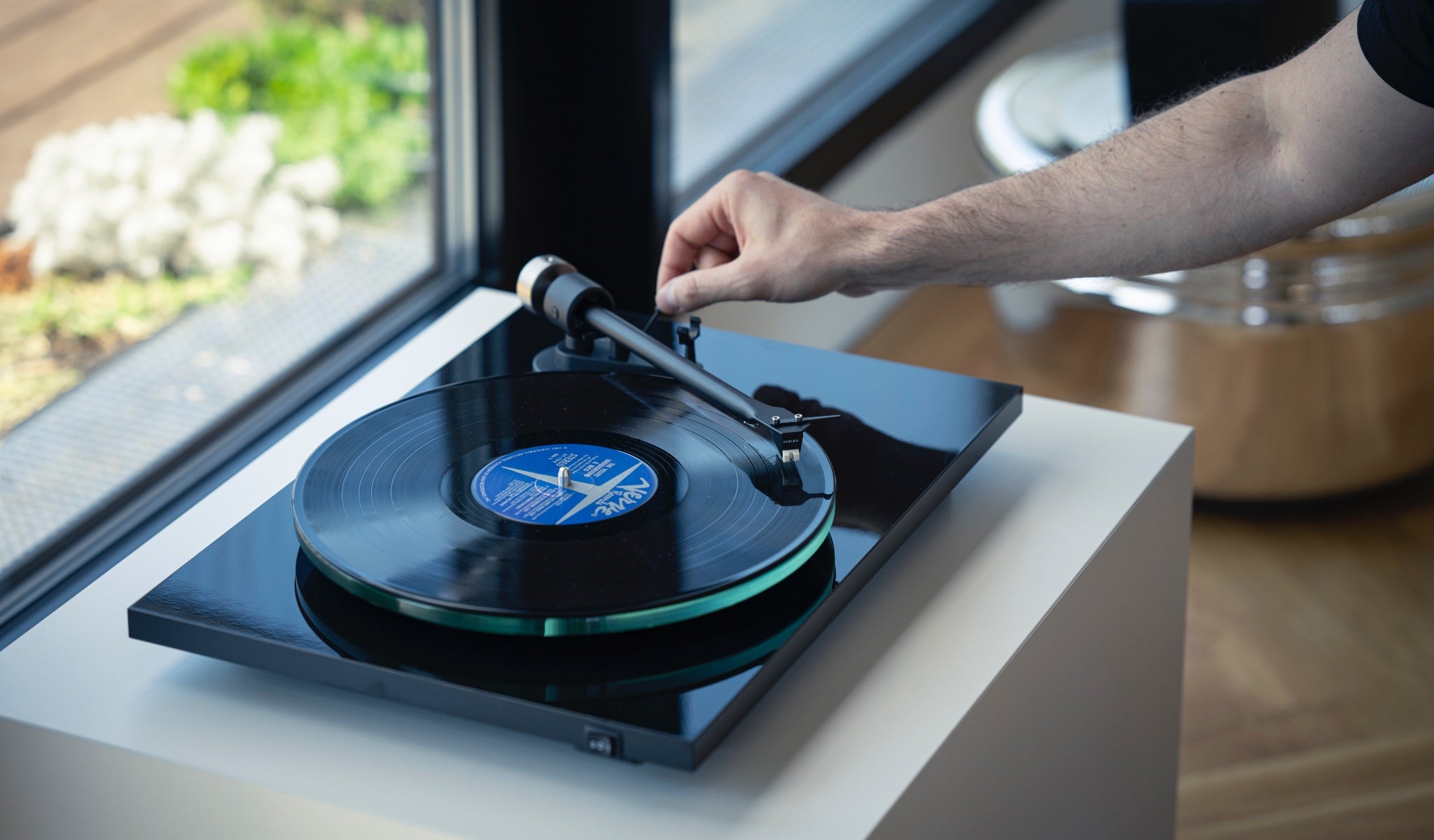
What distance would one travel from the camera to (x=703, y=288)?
3.12 feet

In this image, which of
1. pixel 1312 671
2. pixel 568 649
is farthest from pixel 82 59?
pixel 1312 671

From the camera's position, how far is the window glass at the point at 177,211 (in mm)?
1073

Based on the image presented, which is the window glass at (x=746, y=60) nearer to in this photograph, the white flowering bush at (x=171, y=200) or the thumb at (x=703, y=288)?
the white flowering bush at (x=171, y=200)

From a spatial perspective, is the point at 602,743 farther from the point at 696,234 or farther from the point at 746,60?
the point at 746,60

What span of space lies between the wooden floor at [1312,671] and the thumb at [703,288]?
0.74 m

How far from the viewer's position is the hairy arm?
90 centimetres

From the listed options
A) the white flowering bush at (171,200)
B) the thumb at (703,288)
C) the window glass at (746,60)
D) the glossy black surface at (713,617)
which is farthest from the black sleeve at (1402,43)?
the window glass at (746,60)

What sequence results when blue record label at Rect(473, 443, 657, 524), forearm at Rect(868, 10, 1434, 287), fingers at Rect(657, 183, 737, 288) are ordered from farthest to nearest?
fingers at Rect(657, 183, 737, 288), forearm at Rect(868, 10, 1434, 287), blue record label at Rect(473, 443, 657, 524)

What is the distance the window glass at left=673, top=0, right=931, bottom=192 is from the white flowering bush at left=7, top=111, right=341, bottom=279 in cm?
58

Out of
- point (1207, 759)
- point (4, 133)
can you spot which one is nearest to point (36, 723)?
point (4, 133)

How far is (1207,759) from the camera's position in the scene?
1.47m

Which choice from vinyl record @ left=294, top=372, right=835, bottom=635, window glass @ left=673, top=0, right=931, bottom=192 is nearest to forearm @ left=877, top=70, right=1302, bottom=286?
vinyl record @ left=294, top=372, right=835, bottom=635

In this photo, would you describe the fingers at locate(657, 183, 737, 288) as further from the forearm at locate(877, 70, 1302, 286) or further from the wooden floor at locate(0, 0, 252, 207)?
the wooden floor at locate(0, 0, 252, 207)

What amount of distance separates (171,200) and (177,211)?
13 mm
